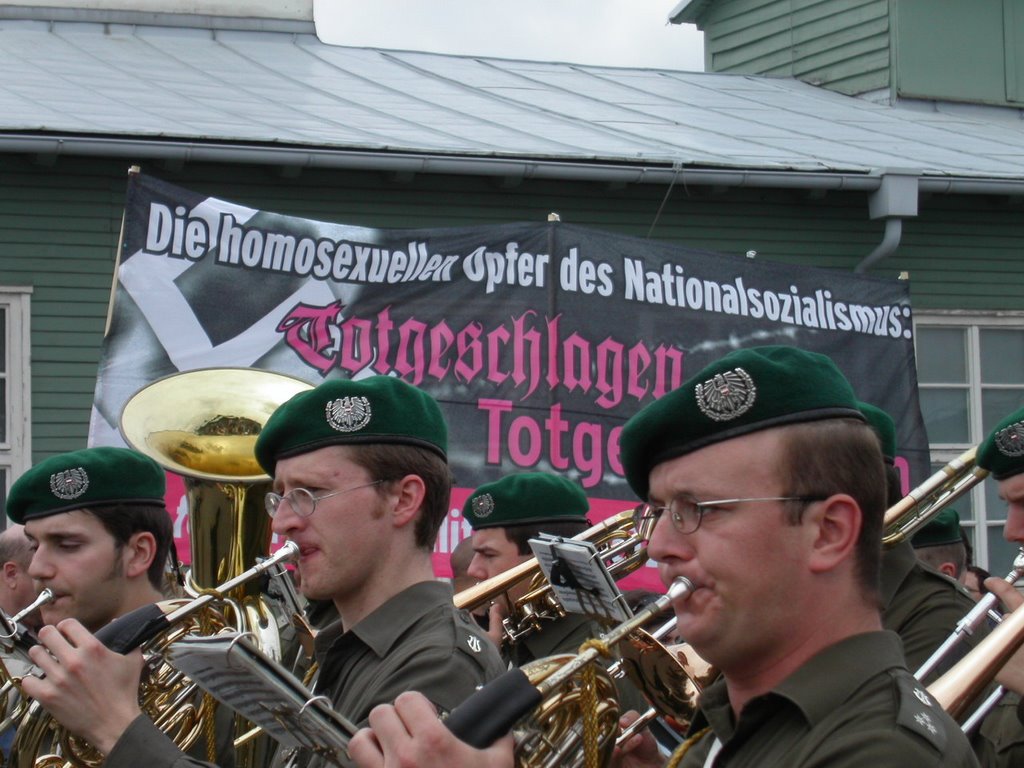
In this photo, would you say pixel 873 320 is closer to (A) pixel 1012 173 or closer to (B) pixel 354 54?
(A) pixel 1012 173

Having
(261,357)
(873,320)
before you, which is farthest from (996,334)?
(261,357)

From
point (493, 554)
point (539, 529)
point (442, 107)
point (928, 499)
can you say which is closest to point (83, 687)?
point (928, 499)

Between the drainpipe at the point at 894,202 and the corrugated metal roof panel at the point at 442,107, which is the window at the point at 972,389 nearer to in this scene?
the drainpipe at the point at 894,202

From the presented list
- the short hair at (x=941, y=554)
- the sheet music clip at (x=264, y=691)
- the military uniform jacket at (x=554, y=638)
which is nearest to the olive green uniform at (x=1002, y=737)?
the sheet music clip at (x=264, y=691)

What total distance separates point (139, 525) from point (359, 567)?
1328mm

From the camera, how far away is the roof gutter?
10.1 m

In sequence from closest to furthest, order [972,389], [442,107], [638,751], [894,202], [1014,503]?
[1014,503] < [638,751] < [894,202] < [972,389] < [442,107]

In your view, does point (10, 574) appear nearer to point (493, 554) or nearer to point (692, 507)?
point (493, 554)

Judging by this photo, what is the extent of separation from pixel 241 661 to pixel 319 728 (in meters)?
0.16

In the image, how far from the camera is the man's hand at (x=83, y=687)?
306 centimetres

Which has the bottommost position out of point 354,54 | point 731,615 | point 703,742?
point 703,742

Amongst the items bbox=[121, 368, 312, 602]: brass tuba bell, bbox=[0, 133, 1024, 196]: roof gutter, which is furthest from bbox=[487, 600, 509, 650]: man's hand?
bbox=[0, 133, 1024, 196]: roof gutter

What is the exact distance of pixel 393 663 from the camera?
123 inches

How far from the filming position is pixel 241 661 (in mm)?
2494
